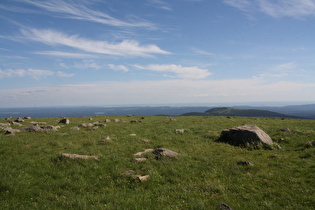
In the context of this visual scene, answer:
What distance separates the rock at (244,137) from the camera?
766 inches

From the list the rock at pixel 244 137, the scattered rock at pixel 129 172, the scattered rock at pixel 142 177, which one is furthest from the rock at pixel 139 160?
the rock at pixel 244 137

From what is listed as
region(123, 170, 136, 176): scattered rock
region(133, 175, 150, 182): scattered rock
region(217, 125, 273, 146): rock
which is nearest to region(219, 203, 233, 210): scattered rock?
region(133, 175, 150, 182): scattered rock

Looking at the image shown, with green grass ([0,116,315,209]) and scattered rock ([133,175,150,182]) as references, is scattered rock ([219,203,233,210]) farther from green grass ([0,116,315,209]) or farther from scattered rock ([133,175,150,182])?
scattered rock ([133,175,150,182])

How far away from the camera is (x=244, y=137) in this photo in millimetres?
20094

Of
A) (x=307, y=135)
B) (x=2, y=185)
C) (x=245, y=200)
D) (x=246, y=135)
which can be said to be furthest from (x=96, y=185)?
(x=307, y=135)

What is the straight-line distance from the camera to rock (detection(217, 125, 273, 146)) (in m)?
19.5

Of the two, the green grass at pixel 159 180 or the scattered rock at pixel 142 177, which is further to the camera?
the scattered rock at pixel 142 177

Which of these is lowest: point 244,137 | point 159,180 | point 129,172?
point 159,180

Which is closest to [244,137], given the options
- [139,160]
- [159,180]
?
[139,160]

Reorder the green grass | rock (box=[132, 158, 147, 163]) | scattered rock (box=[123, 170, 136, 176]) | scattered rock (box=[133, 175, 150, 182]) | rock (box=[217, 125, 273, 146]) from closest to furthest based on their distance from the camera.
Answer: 1. the green grass
2. scattered rock (box=[133, 175, 150, 182])
3. scattered rock (box=[123, 170, 136, 176])
4. rock (box=[132, 158, 147, 163])
5. rock (box=[217, 125, 273, 146])

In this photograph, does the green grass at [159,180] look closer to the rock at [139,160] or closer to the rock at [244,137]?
the rock at [139,160]

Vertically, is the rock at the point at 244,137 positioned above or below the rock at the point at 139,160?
above

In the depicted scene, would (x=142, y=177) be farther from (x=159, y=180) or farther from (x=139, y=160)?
(x=139, y=160)

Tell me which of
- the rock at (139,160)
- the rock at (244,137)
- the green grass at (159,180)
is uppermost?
the rock at (244,137)
